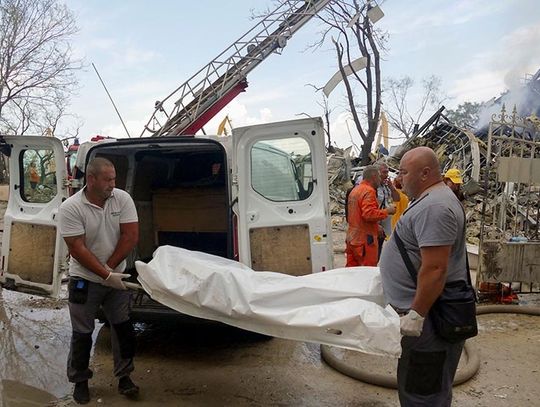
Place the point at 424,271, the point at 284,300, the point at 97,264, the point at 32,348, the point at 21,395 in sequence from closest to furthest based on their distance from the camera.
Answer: the point at 424,271, the point at 284,300, the point at 97,264, the point at 21,395, the point at 32,348

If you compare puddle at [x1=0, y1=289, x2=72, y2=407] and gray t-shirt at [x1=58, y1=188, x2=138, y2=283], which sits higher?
gray t-shirt at [x1=58, y1=188, x2=138, y2=283]

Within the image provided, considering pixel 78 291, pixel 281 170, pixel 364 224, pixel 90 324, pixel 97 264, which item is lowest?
pixel 90 324

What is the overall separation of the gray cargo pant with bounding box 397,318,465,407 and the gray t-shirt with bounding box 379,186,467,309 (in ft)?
0.62

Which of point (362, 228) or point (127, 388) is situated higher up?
point (362, 228)

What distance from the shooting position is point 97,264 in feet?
10.9

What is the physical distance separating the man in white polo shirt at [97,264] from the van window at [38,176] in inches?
50.9

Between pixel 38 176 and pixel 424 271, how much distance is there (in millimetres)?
4028

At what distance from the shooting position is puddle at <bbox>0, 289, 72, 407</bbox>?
3662 millimetres

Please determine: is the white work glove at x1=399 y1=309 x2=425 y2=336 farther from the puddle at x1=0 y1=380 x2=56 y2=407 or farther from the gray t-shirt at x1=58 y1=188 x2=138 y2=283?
the puddle at x1=0 y1=380 x2=56 y2=407

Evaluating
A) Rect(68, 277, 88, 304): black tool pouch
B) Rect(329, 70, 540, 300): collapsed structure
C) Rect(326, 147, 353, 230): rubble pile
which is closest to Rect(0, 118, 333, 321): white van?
Rect(68, 277, 88, 304): black tool pouch

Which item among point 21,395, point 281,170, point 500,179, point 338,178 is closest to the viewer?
point 21,395

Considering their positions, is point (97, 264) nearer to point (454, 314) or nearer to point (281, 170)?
point (281, 170)

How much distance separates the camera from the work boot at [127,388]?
3.54 metres

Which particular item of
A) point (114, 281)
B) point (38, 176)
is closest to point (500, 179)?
point (114, 281)
